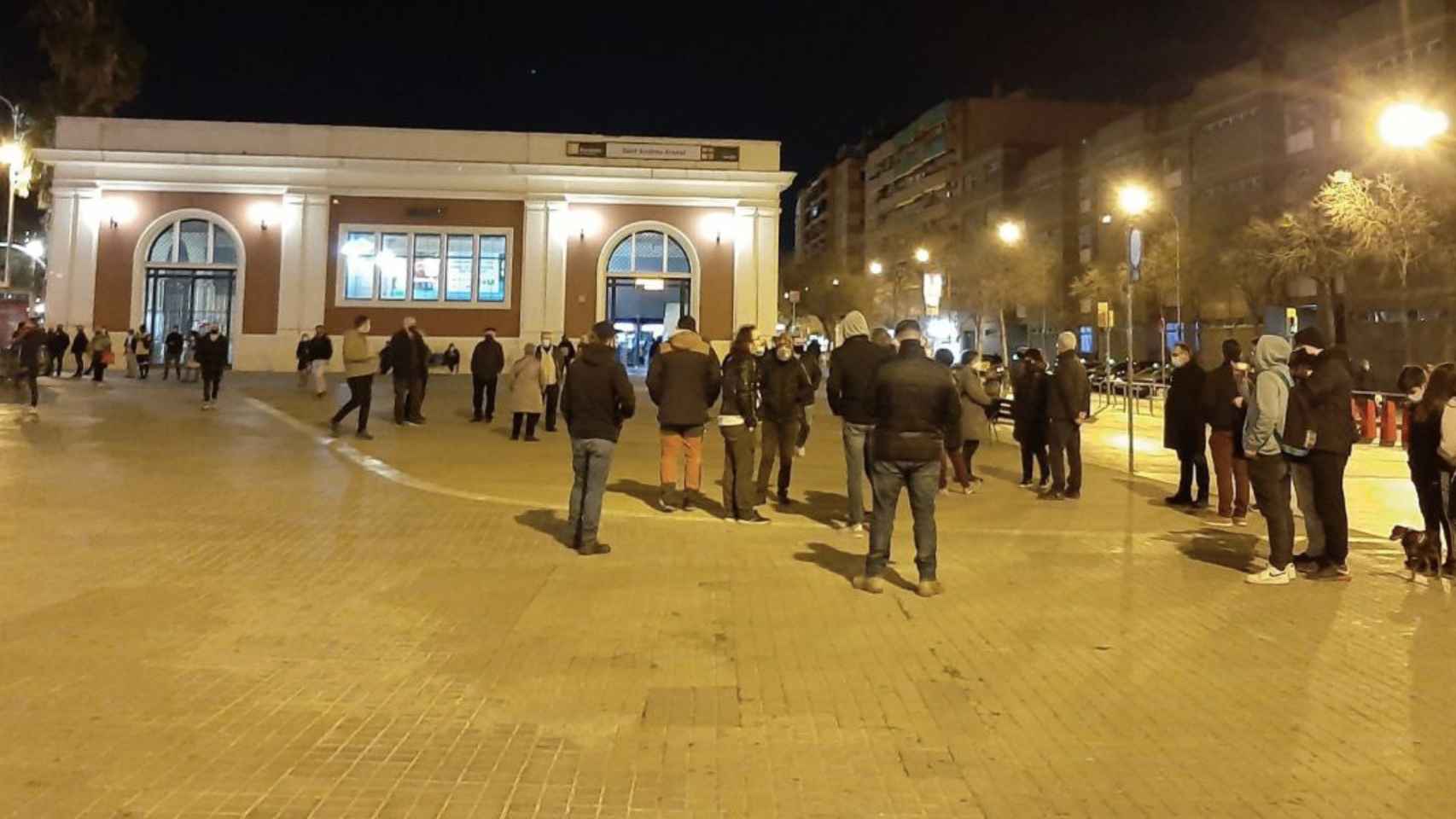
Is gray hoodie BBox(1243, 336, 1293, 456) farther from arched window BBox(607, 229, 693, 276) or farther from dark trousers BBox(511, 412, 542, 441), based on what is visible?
arched window BBox(607, 229, 693, 276)

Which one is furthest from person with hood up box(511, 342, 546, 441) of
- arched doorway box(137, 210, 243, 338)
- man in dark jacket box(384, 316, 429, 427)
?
arched doorway box(137, 210, 243, 338)

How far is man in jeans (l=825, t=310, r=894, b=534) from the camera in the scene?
361 inches

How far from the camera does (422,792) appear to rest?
3.92 meters

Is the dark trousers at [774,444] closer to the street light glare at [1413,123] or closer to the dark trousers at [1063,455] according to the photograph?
the dark trousers at [1063,455]

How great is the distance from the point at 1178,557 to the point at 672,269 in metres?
30.3

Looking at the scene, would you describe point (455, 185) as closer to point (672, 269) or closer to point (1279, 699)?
point (672, 269)

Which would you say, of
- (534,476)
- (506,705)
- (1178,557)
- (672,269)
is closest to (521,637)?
(506,705)

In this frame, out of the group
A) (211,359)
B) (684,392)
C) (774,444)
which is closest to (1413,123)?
(774,444)

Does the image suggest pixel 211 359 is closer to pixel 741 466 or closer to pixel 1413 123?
pixel 741 466

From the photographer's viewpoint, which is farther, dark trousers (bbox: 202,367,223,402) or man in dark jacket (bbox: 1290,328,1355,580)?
dark trousers (bbox: 202,367,223,402)

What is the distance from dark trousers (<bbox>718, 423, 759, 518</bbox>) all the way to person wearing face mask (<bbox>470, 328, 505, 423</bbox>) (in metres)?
9.58

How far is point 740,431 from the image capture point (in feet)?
32.1

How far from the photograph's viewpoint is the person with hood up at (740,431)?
9.84 metres

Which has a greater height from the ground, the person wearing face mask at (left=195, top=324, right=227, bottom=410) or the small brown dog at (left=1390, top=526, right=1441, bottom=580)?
the person wearing face mask at (left=195, top=324, right=227, bottom=410)
